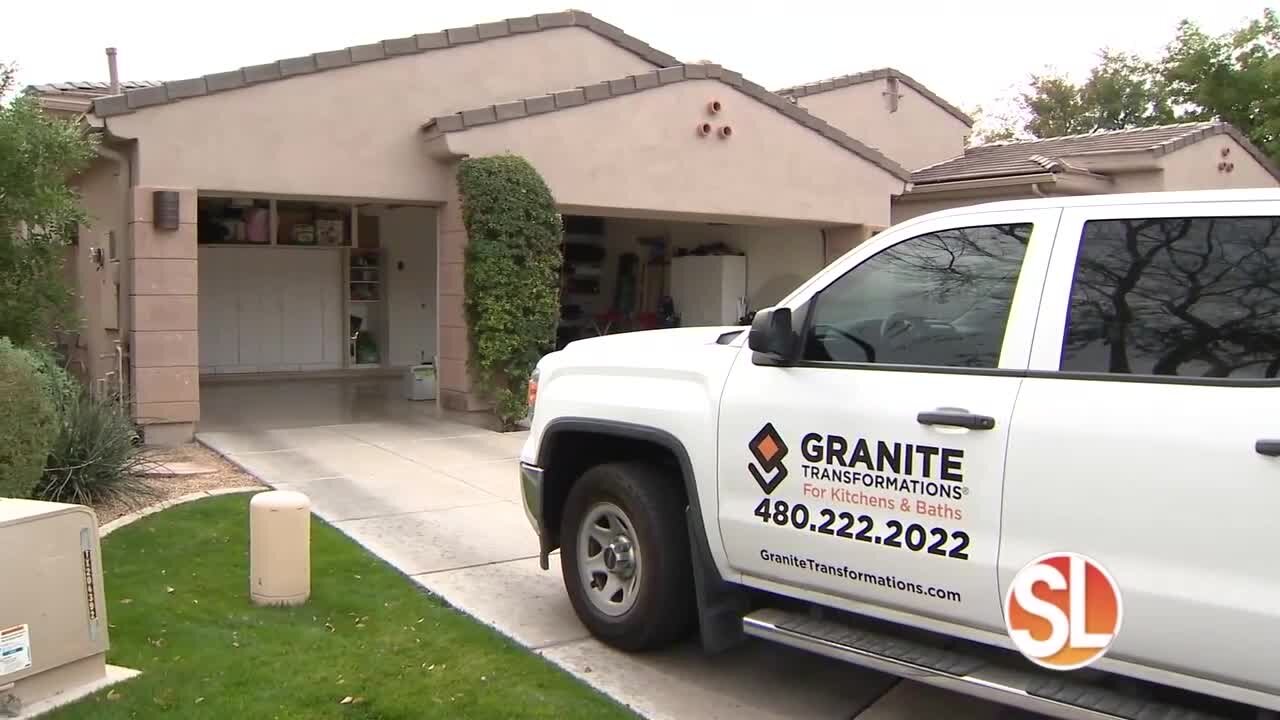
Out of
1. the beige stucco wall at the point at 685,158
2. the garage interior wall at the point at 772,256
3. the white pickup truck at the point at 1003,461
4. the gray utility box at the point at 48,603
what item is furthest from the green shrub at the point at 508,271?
the gray utility box at the point at 48,603

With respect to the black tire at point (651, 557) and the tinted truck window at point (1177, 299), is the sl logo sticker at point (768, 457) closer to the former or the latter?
the black tire at point (651, 557)

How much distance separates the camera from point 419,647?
5207 millimetres

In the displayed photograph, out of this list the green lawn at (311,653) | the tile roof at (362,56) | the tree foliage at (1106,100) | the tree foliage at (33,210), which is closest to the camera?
the green lawn at (311,653)

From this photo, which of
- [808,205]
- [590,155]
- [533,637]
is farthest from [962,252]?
[808,205]

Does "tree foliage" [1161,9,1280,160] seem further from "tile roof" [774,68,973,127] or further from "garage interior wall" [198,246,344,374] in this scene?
"garage interior wall" [198,246,344,374]

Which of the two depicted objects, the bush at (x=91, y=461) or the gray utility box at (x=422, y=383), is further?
the gray utility box at (x=422, y=383)

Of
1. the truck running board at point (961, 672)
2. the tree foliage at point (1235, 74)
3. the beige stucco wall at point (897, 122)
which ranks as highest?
the tree foliage at point (1235, 74)

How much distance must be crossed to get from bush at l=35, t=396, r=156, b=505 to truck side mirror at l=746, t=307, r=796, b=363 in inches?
218

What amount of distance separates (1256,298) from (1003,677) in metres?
1.50

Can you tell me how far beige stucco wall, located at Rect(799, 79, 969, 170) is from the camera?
19.3m

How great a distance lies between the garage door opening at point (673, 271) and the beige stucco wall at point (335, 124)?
4.84 meters

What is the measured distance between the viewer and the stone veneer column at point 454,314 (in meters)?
12.5

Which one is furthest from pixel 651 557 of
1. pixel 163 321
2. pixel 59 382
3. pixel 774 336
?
pixel 163 321

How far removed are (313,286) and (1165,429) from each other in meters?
17.5
